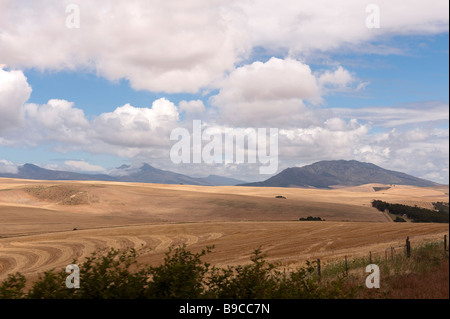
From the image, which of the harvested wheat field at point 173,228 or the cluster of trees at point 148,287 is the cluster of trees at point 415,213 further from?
the cluster of trees at point 148,287

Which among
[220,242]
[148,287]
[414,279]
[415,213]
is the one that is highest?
[148,287]

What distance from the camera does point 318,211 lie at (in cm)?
9894

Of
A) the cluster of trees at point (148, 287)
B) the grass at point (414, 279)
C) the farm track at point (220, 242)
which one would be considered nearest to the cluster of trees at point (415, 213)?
the farm track at point (220, 242)

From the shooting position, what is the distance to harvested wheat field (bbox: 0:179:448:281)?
43.8 m

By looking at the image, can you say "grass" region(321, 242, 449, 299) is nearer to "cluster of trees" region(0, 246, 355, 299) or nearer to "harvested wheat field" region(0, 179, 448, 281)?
"cluster of trees" region(0, 246, 355, 299)

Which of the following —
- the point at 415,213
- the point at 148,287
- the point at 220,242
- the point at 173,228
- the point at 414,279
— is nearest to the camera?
the point at 148,287

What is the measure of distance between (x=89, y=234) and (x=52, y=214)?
29.7 metres

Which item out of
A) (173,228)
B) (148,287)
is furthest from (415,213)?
(148,287)

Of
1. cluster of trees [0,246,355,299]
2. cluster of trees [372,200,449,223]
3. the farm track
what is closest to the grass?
cluster of trees [0,246,355,299]

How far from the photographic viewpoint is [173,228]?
65.9m

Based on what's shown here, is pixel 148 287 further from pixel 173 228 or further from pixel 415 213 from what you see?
pixel 415 213

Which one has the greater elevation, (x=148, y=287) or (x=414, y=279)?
(x=148, y=287)

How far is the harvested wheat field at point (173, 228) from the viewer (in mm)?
43844
